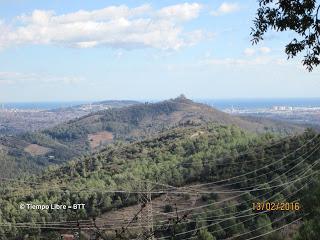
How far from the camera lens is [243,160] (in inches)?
3858

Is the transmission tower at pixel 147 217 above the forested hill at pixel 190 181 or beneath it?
above

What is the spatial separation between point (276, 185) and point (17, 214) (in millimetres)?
53933

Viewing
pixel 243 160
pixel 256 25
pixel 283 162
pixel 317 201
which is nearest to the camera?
pixel 256 25

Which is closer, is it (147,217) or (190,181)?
(147,217)

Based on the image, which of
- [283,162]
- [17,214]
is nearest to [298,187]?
[283,162]

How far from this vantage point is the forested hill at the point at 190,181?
2653 inches

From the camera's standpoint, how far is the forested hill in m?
67.4

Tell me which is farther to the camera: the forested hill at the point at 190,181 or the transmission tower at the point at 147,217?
the forested hill at the point at 190,181

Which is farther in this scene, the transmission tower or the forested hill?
the forested hill

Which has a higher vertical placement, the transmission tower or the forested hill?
the transmission tower

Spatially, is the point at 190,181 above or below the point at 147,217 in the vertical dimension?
below

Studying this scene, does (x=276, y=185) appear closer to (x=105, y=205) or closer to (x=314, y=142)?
(x=314, y=142)

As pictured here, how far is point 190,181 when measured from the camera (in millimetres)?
101938

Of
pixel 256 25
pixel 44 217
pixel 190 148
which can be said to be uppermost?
pixel 256 25
